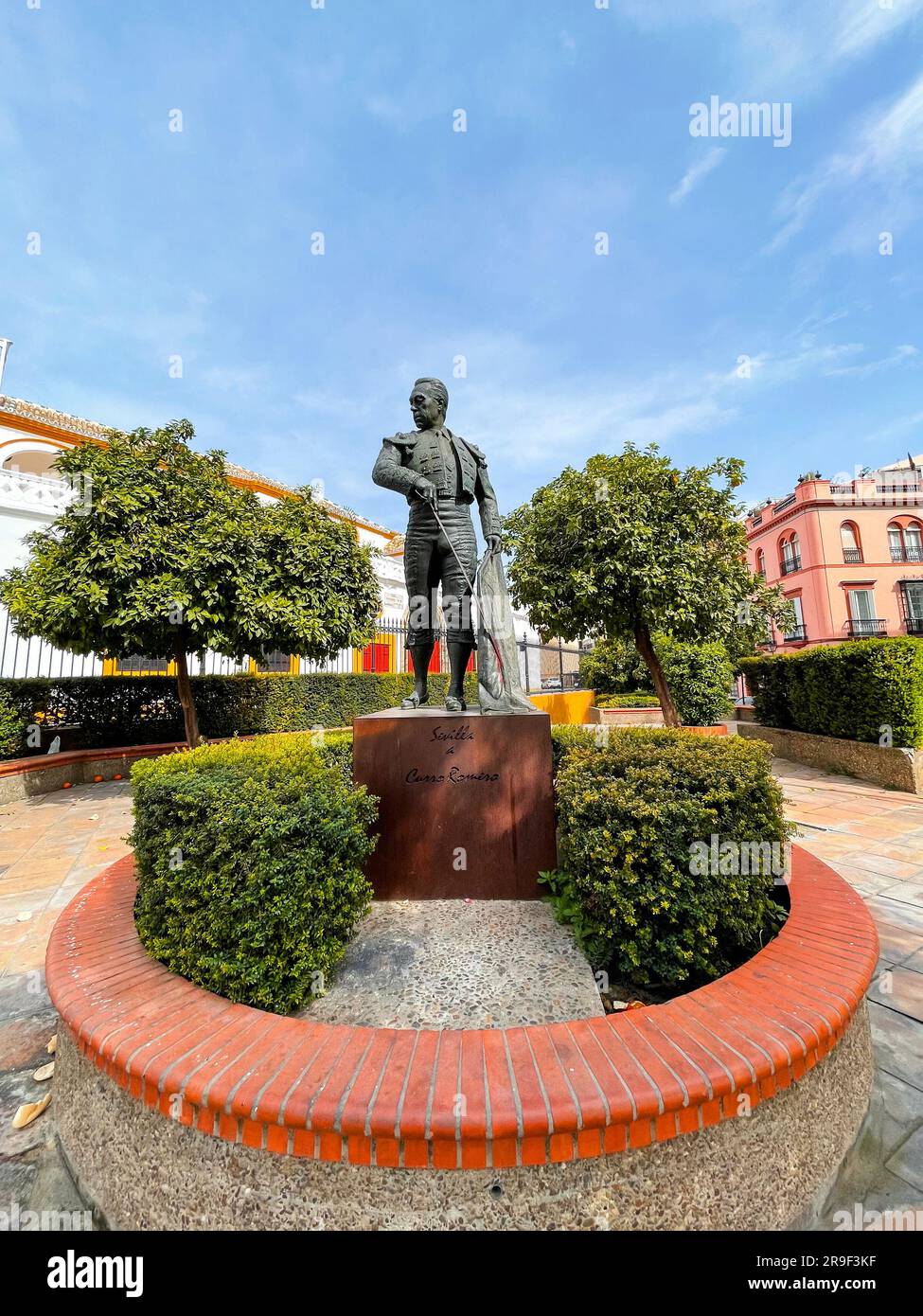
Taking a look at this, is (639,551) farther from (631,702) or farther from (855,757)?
(631,702)

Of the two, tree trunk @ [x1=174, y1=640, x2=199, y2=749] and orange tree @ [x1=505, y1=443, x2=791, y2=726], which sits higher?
orange tree @ [x1=505, y1=443, x2=791, y2=726]

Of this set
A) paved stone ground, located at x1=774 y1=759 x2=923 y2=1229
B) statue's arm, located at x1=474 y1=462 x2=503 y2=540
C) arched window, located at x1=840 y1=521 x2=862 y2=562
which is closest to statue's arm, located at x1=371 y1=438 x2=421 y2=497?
statue's arm, located at x1=474 y1=462 x2=503 y2=540

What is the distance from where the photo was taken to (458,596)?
3738 millimetres

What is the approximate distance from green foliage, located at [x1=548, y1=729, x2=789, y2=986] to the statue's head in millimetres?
2841

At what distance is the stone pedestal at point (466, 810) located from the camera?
3004 mm

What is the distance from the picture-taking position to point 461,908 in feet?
9.48

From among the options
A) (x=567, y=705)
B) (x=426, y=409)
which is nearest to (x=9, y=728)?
(x=426, y=409)

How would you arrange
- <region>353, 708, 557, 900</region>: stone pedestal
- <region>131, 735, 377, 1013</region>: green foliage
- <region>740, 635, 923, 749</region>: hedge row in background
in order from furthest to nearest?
<region>740, 635, 923, 749</region>: hedge row in background < <region>353, 708, 557, 900</region>: stone pedestal < <region>131, 735, 377, 1013</region>: green foliage

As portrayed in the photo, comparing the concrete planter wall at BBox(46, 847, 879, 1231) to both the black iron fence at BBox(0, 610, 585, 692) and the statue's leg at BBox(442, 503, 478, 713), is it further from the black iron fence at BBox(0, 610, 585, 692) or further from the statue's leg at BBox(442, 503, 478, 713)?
the black iron fence at BBox(0, 610, 585, 692)

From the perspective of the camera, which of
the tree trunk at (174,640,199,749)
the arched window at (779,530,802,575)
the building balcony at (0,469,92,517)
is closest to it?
the tree trunk at (174,640,199,749)

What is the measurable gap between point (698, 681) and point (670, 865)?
10875 millimetres

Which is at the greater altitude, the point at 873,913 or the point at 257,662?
the point at 257,662

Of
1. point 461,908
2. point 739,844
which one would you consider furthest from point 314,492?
point 739,844

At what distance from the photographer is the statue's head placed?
3.86 m
